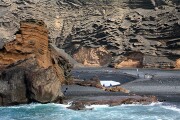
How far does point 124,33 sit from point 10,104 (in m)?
117

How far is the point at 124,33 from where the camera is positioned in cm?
15750

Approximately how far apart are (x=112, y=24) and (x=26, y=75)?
118562 mm

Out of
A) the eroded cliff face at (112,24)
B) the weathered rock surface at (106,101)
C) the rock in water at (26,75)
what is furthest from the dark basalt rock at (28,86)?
the eroded cliff face at (112,24)

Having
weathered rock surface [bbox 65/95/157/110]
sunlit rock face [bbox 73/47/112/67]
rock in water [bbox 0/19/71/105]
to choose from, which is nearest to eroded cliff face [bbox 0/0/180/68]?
sunlit rock face [bbox 73/47/112/67]

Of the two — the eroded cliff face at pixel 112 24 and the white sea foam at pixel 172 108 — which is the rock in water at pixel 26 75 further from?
the eroded cliff face at pixel 112 24

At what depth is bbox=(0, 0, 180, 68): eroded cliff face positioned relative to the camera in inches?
5512

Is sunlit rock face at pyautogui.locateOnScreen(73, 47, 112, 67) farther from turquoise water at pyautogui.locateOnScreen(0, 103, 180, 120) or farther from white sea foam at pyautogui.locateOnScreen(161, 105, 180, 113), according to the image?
turquoise water at pyautogui.locateOnScreen(0, 103, 180, 120)

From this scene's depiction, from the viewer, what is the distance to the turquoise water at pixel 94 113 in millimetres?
37594

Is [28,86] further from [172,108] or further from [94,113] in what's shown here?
[172,108]

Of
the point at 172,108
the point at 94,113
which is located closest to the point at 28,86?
the point at 94,113

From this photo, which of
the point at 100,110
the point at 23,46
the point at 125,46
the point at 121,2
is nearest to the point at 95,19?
the point at 121,2

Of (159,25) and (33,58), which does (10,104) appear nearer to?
(33,58)

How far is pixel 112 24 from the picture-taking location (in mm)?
161500

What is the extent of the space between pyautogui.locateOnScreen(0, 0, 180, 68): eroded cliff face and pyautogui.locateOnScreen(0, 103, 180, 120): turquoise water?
8693 cm
